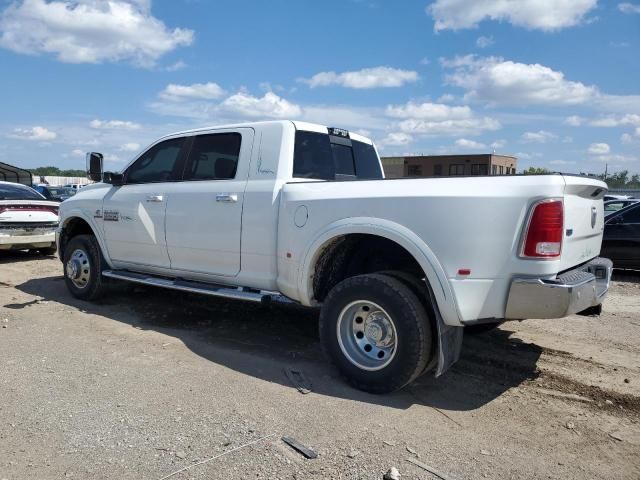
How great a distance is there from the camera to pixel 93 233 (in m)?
6.94

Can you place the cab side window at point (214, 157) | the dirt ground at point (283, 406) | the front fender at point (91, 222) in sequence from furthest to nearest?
the front fender at point (91, 222) → the cab side window at point (214, 157) → the dirt ground at point (283, 406)

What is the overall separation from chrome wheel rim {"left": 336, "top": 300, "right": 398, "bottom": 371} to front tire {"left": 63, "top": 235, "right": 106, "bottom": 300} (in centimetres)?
389

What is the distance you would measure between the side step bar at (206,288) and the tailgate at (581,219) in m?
2.31

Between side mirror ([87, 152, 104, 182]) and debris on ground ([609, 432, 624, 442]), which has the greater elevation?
side mirror ([87, 152, 104, 182])

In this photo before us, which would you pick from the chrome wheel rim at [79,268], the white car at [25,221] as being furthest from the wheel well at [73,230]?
the white car at [25,221]

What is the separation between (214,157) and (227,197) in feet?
2.14

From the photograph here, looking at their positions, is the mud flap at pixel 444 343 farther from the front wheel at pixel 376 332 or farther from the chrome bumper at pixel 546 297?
the chrome bumper at pixel 546 297

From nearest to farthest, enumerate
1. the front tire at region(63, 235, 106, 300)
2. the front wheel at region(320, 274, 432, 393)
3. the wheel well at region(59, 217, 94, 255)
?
1. the front wheel at region(320, 274, 432, 393)
2. the front tire at region(63, 235, 106, 300)
3. the wheel well at region(59, 217, 94, 255)

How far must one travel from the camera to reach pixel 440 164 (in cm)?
766

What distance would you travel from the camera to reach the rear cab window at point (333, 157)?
16.5 ft

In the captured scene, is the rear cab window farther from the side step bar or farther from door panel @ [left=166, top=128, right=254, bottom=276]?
the side step bar

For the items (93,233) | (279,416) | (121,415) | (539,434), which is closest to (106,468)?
(121,415)

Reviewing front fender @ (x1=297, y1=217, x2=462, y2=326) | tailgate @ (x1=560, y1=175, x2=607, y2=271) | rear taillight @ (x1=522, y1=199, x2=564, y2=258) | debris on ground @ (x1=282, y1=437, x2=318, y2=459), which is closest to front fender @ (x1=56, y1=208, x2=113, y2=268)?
front fender @ (x1=297, y1=217, x2=462, y2=326)

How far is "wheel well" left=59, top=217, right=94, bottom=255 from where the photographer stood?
23.5 feet
